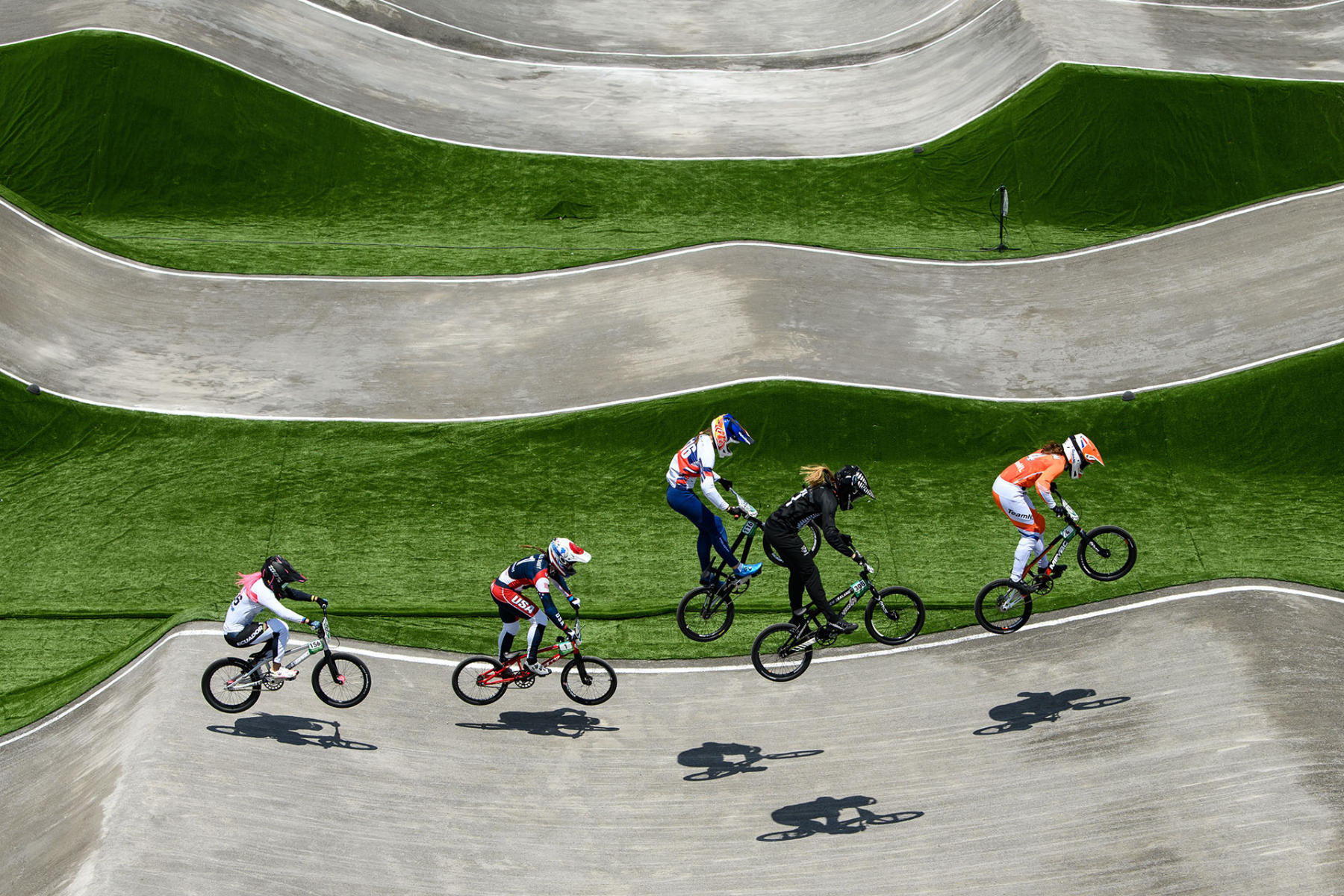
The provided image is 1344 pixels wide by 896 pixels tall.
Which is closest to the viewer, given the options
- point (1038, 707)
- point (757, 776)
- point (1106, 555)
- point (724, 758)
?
point (757, 776)

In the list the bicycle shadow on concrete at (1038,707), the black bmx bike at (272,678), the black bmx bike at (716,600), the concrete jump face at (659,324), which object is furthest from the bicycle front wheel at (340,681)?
the bicycle shadow on concrete at (1038,707)

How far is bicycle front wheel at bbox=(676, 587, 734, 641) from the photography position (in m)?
17.6

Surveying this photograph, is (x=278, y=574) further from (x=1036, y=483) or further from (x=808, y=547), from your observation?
(x=1036, y=483)

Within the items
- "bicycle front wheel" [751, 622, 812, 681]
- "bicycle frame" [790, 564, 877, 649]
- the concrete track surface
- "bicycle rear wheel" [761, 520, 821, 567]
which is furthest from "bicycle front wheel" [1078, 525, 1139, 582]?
"bicycle front wheel" [751, 622, 812, 681]

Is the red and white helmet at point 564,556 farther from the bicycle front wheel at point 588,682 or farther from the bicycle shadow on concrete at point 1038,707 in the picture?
the bicycle shadow on concrete at point 1038,707

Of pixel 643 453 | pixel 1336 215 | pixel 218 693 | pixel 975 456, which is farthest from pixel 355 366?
pixel 1336 215

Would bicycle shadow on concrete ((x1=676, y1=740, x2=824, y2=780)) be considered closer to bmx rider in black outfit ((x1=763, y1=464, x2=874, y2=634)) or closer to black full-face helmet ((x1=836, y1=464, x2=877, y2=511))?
bmx rider in black outfit ((x1=763, y1=464, x2=874, y2=634))

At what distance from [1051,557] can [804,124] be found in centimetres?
2092

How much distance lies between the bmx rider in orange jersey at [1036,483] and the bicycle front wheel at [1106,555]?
73 cm

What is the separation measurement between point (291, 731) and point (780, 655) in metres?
6.90

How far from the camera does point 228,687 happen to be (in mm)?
16469

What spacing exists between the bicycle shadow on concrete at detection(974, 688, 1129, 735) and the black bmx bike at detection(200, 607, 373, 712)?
8895 mm

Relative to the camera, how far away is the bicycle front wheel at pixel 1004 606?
57.8 ft

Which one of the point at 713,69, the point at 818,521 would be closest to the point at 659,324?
the point at 818,521
